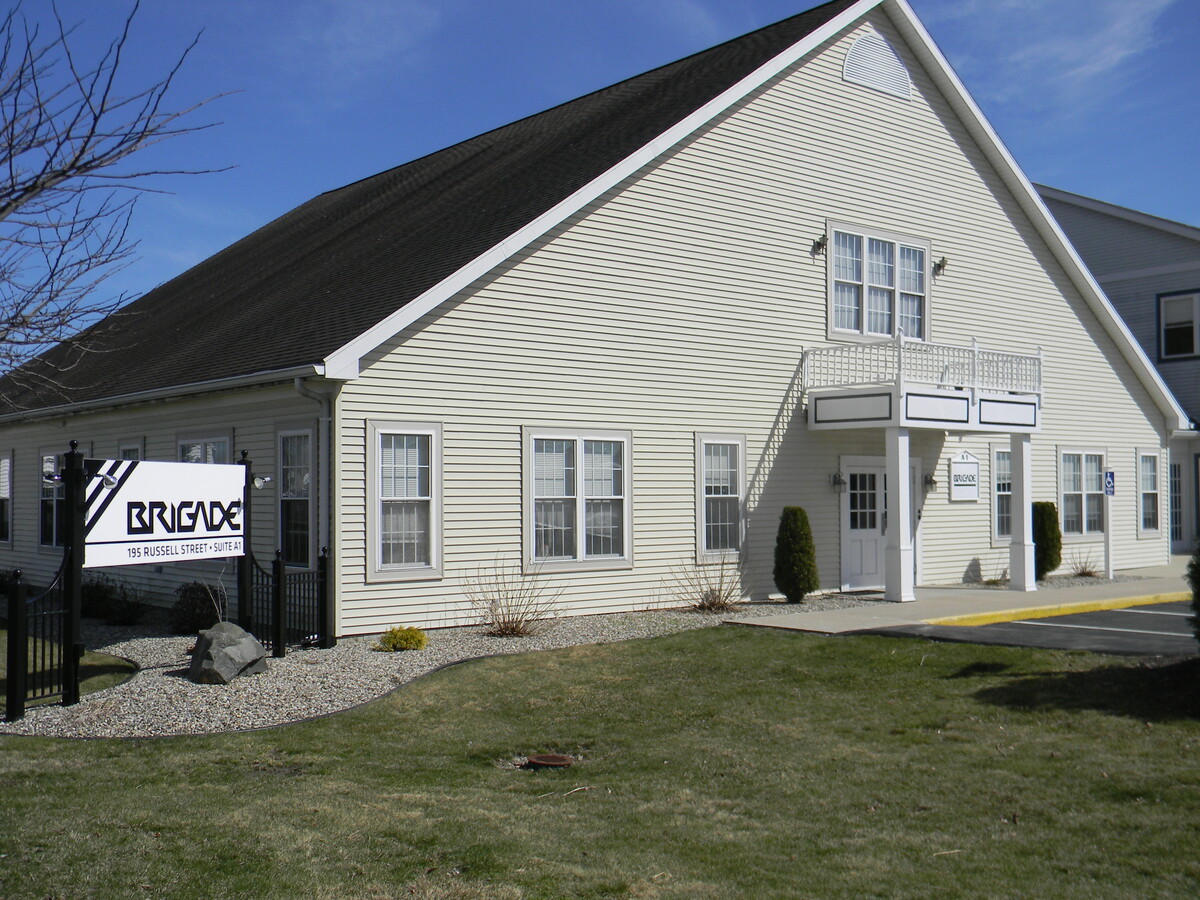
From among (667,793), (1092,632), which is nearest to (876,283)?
(1092,632)

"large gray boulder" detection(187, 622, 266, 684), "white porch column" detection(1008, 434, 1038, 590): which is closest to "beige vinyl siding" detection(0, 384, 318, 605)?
"large gray boulder" detection(187, 622, 266, 684)

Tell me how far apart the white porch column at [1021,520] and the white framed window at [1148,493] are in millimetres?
6953

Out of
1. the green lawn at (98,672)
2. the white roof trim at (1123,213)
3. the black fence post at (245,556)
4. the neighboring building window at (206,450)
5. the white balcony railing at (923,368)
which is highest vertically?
the white roof trim at (1123,213)

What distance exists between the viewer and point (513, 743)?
9422 mm

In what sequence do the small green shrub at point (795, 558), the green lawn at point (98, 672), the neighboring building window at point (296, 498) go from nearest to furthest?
the green lawn at point (98, 672)
the neighboring building window at point (296, 498)
the small green shrub at point (795, 558)

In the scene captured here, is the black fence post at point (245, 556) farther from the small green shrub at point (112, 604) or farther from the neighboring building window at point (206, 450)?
the small green shrub at point (112, 604)

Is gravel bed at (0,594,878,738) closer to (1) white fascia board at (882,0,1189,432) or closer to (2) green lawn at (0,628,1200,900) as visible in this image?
(2) green lawn at (0,628,1200,900)

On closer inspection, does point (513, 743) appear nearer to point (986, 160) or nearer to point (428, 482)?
point (428, 482)

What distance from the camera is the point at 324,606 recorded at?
13281mm

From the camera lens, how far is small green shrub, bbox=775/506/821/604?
17594 mm

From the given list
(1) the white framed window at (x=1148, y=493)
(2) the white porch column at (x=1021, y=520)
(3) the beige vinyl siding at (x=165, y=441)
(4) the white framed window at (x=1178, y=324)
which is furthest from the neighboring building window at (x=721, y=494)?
(4) the white framed window at (x=1178, y=324)

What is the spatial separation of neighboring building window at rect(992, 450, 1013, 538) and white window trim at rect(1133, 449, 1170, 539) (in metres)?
4.61

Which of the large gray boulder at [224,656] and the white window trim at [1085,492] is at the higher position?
the white window trim at [1085,492]

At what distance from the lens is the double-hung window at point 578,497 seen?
51.3ft
